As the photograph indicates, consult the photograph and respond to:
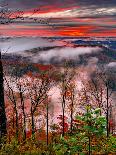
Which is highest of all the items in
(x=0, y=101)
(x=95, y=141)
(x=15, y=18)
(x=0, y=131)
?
(x=15, y=18)

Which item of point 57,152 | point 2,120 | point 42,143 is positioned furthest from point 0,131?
point 57,152

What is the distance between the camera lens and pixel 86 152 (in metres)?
12.4

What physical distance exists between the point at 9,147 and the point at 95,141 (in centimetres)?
620

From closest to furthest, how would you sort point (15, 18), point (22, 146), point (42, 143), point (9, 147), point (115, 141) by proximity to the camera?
point (9, 147) → point (22, 146) → point (42, 143) → point (15, 18) → point (115, 141)

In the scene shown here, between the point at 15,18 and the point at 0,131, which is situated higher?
the point at 15,18

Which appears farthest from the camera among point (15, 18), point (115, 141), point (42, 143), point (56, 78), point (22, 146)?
point (56, 78)

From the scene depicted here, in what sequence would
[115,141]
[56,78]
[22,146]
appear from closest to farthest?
[22,146] → [115,141] → [56,78]

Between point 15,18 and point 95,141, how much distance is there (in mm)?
5895

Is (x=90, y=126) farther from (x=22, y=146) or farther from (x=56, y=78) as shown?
(x=56, y=78)

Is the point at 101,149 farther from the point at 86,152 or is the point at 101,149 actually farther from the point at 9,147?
the point at 9,147

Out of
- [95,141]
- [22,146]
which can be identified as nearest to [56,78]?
[95,141]

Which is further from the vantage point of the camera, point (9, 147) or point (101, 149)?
point (101, 149)

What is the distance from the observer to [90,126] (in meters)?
10.3

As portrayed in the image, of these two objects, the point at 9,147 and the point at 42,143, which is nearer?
the point at 9,147
